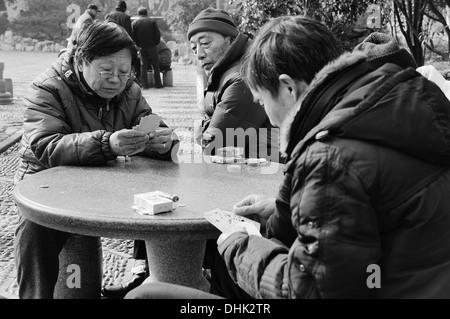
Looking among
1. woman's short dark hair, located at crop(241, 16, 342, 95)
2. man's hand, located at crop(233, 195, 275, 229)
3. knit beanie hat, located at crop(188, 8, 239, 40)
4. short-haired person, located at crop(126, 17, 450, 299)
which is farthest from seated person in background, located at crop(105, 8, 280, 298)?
short-haired person, located at crop(126, 17, 450, 299)

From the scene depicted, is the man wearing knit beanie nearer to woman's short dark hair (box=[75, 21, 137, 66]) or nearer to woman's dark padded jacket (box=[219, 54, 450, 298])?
woman's short dark hair (box=[75, 21, 137, 66])

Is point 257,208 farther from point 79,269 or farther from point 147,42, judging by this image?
point 147,42

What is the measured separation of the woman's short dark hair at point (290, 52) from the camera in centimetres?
171

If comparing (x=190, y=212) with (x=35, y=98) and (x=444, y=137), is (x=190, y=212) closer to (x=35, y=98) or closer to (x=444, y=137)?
(x=444, y=137)

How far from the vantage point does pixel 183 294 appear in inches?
62.4

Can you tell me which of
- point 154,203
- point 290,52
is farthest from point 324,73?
point 154,203

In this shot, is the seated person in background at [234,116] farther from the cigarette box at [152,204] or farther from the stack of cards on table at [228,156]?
the cigarette box at [152,204]

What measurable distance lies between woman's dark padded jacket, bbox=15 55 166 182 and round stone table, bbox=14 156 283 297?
3.2 inches

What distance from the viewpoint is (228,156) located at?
3.15 metres

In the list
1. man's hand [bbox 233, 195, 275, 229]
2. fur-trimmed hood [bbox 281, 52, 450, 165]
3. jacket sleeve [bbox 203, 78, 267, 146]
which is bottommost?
man's hand [bbox 233, 195, 275, 229]

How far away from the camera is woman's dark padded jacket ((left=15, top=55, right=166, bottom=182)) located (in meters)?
2.79

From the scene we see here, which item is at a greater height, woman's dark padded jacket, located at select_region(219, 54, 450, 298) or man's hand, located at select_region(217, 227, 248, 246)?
woman's dark padded jacket, located at select_region(219, 54, 450, 298)

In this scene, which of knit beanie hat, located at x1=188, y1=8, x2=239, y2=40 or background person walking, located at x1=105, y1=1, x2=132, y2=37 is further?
background person walking, located at x1=105, y1=1, x2=132, y2=37

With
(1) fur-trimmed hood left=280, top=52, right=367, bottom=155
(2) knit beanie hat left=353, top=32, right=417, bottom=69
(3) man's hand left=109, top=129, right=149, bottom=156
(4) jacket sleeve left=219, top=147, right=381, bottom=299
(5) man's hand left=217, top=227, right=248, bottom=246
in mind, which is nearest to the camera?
(4) jacket sleeve left=219, top=147, right=381, bottom=299
